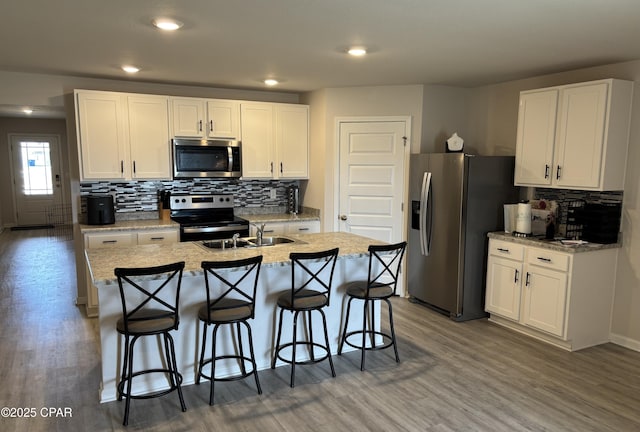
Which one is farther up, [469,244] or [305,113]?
[305,113]

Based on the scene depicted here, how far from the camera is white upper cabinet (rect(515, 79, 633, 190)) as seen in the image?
3703mm

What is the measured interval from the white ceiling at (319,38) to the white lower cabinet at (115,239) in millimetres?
1604

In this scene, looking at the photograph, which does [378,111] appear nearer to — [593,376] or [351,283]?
[351,283]

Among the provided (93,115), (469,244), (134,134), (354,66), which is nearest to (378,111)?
(354,66)

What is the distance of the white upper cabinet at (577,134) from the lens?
12.1ft

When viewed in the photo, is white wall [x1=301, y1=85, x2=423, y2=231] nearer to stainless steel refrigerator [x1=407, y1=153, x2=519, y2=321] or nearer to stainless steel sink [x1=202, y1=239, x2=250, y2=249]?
stainless steel refrigerator [x1=407, y1=153, x2=519, y2=321]

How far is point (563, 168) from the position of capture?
3986 millimetres

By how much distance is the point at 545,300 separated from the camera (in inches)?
156

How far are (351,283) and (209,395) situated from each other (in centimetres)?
137

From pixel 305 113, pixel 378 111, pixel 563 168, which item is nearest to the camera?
pixel 563 168

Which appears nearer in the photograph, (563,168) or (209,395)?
(209,395)

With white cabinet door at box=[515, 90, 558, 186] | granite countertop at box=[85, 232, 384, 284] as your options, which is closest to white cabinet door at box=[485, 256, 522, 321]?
white cabinet door at box=[515, 90, 558, 186]

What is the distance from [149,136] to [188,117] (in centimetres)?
47

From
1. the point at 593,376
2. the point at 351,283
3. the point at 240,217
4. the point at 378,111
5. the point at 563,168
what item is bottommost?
the point at 593,376
